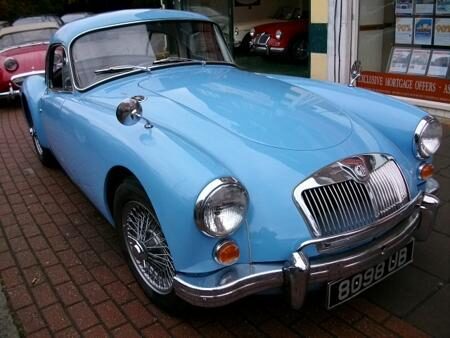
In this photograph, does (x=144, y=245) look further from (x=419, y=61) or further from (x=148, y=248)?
(x=419, y=61)

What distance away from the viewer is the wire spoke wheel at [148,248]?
2492 mm

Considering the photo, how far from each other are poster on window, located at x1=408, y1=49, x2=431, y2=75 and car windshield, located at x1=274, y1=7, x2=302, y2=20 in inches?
218

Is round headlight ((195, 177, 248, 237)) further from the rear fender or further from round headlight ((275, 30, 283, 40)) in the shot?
round headlight ((275, 30, 283, 40))

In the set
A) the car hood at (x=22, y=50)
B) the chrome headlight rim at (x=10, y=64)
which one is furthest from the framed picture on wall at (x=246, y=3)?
the chrome headlight rim at (x=10, y=64)

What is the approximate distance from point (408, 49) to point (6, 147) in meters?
5.37

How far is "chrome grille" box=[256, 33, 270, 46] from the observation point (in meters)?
10.2

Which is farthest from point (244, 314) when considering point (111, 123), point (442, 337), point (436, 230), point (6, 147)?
point (6, 147)

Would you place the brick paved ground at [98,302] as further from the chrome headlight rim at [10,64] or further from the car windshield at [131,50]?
the chrome headlight rim at [10,64]

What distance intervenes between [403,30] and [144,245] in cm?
509

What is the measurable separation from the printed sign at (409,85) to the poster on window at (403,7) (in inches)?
31.5

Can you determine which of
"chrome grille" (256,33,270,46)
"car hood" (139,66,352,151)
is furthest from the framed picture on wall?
"car hood" (139,66,352,151)

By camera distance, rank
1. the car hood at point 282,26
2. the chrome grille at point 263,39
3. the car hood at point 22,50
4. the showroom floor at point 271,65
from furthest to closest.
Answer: the chrome grille at point 263,39 → the car hood at point 282,26 → the showroom floor at point 271,65 → the car hood at point 22,50

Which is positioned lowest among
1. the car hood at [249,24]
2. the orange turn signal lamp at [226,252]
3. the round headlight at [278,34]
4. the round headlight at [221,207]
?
the orange turn signal lamp at [226,252]

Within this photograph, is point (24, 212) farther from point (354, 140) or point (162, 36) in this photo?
point (354, 140)
